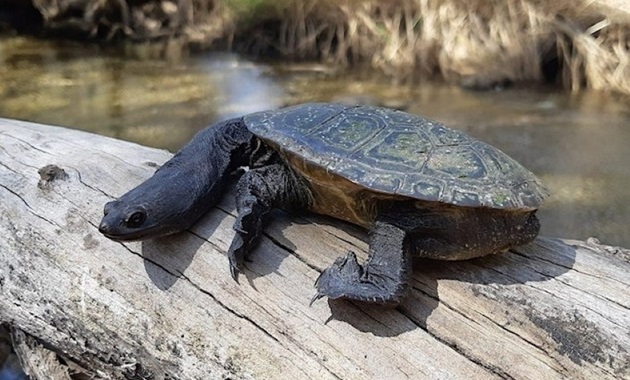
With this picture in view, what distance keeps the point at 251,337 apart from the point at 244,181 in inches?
16.9

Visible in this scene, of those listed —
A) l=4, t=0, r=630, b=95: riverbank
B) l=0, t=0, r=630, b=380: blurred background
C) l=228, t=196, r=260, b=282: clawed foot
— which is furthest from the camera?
l=4, t=0, r=630, b=95: riverbank

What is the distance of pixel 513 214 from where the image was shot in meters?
1.50

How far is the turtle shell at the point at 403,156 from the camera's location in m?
1.43

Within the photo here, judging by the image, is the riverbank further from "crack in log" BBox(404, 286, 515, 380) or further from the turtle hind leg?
"crack in log" BBox(404, 286, 515, 380)

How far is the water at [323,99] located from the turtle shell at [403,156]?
7.80ft

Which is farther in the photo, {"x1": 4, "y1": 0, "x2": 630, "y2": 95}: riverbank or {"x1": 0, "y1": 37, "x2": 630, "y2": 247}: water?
{"x1": 4, "y1": 0, "x2": 630, "y2": 95}: riverbank

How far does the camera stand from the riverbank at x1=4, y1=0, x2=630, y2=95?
581 cm

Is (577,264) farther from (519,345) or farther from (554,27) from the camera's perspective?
(554,27)

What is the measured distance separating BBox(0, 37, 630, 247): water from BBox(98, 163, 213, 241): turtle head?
105 inches

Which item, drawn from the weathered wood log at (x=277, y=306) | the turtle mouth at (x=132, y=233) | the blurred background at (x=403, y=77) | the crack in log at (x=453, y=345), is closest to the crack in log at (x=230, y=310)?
the weathered wood log at (x=277, y=306)

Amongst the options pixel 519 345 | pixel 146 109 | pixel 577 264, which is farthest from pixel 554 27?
pixel 519 345

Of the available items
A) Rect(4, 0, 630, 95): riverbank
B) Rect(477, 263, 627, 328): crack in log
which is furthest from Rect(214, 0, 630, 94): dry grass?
Rect(477, 263, 627, 328): crack in log

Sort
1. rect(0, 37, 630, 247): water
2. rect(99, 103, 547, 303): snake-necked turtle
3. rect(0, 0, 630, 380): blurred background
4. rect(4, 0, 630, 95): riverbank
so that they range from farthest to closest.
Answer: rect(4, 0, 630, 95): riverbank < rect(0, 0, 630, 380): blurred background < rect(0, 37, 630, 247): water < rect(99, 103, 547, 303): snake-necked turtle

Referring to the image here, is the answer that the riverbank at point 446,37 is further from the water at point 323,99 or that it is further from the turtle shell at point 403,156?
the turtle shell at point 403,156
